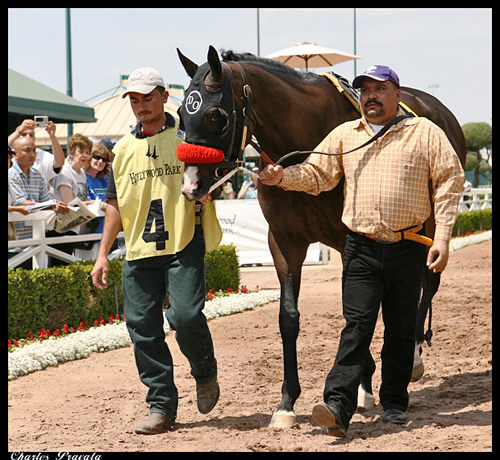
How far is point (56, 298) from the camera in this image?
26.6ft

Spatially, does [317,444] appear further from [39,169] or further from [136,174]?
[39,169]

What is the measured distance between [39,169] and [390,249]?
5.68 metres

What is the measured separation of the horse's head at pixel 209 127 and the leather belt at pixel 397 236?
2.87 ft

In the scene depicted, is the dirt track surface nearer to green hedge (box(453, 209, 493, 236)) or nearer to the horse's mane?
the horse's mane

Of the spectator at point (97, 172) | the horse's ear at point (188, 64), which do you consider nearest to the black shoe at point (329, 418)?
the horse's ear at point (188, 64)

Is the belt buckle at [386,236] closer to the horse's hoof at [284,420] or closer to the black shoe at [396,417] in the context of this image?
the black shoe at [396,417]

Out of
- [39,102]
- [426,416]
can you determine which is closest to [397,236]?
Answer: [426,416]

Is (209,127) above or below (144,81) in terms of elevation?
below

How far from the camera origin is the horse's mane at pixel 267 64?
475 centimetres

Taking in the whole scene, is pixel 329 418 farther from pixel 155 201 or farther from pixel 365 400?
pixel 155 201

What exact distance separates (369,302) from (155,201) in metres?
1.42

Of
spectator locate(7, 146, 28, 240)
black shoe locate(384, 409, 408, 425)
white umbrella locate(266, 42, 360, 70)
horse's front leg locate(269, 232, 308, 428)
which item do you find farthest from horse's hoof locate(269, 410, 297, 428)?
white umbrella locate(266, 42, 360, 70)

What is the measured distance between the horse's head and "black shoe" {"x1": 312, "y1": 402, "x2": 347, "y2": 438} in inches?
50.1
